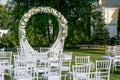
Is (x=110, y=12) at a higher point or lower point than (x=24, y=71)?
higher

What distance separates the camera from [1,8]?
61906mm

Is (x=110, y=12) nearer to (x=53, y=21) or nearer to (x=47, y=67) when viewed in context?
(x=53, y=21)

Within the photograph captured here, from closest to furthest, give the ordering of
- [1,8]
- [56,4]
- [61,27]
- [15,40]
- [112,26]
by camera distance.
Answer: [61,27] < [15,40] < [56,4] < [112,26] < [1,8]

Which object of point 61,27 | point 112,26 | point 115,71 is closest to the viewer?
point 115,71

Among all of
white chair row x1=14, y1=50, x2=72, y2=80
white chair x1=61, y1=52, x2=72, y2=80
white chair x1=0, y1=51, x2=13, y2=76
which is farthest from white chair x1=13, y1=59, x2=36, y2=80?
white chair x1=61, y1=52, x2=72, y2=80

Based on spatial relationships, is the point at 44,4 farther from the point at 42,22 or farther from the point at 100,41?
the point at 100,41

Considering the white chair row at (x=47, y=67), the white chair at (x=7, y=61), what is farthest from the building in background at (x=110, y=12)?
the white chair row at (x=47, y=67)

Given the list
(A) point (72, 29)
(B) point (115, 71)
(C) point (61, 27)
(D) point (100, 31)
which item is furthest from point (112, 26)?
(B) point (115, 71)

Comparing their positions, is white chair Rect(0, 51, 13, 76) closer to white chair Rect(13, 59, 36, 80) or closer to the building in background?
white chair Rect(13, 59, 36, 80)

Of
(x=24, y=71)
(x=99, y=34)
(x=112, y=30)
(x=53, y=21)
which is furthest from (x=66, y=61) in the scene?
(x=112, y=30)

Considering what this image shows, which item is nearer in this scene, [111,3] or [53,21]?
[53,21]

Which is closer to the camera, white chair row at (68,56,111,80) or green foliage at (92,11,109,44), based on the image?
white chair row at (68,56,111,80)

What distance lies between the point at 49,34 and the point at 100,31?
7.53 m

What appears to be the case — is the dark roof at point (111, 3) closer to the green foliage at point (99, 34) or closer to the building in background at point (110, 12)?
the building in background at point (110, 12)
